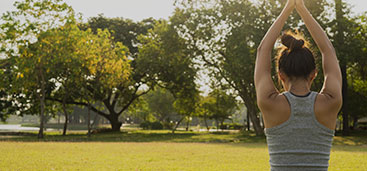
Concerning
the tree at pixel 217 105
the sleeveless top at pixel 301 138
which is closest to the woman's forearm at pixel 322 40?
the sleeveless top at pixel 301 138

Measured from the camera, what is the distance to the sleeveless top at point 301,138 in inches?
84.5

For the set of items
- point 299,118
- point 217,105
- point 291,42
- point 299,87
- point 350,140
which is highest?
point 217,105

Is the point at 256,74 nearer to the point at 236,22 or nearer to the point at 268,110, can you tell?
the point at 268,110

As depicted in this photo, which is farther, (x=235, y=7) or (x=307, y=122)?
(x=235, y=7)

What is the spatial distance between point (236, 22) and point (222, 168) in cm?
2266

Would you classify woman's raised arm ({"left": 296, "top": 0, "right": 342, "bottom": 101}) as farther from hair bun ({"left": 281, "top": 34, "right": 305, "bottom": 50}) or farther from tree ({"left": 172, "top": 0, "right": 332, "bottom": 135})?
tree ({"left": 172, "top": 0, "right": 332, "bottom": 135})

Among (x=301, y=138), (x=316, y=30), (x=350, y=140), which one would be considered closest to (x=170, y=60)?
(x=350, y=140)

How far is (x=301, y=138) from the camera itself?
2.16 meters

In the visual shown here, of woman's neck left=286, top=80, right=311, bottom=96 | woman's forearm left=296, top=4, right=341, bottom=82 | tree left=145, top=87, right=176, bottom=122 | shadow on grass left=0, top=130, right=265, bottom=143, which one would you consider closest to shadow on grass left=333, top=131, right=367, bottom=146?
shadow on grass left=0, top=130, right=265, bottom=143

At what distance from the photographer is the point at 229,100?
5741 cm

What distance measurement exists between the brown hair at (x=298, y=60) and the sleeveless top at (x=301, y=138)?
0.58 ft

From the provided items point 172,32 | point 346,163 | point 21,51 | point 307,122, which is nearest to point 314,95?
point 307,122

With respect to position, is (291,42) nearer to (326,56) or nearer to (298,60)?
(298,60)

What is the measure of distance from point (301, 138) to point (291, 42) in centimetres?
57
